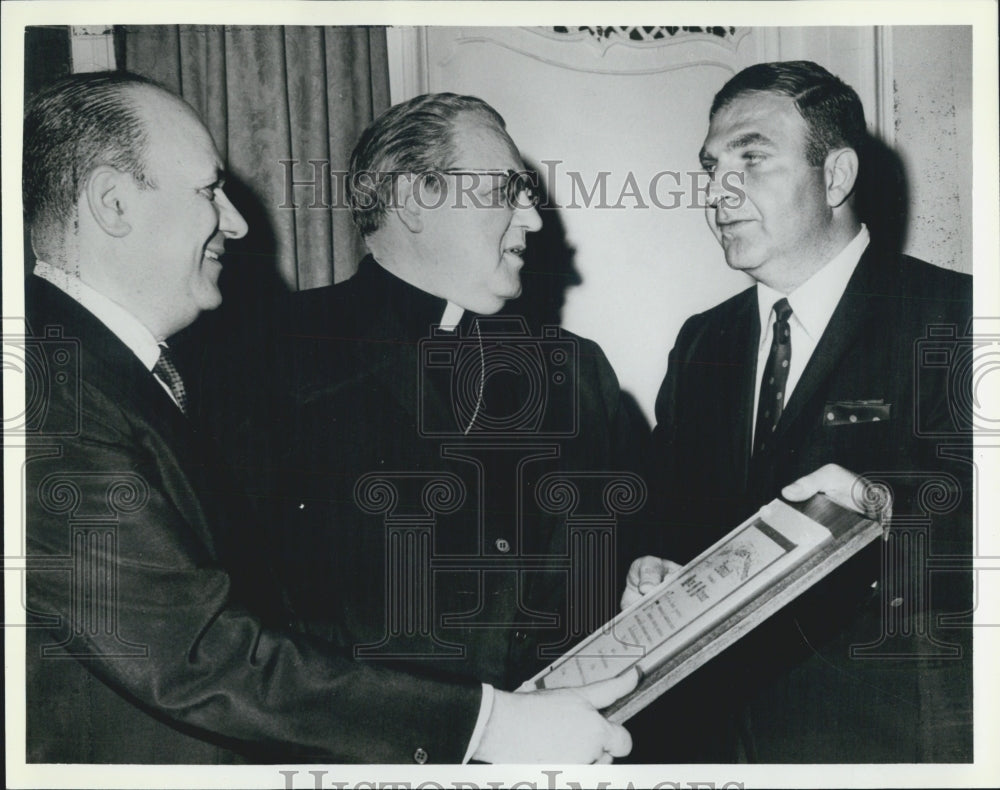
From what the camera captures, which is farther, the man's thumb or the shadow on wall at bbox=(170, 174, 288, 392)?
the shadow on wall at bbox=(170, 174, 288, 392)

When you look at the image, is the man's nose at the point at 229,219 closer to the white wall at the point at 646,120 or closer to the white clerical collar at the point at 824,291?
the white wall at the point at 646,120

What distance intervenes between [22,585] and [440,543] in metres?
1.03

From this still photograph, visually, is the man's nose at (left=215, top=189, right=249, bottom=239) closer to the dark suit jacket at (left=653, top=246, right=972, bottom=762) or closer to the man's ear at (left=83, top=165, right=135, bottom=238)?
the man's ear at (left=83, top=165, right=135, bottom=238)

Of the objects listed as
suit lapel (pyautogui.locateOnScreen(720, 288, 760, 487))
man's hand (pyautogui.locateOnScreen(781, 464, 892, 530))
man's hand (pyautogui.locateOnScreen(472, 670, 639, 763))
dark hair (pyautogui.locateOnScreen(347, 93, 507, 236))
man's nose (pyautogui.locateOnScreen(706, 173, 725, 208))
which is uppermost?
dark hair (pyautogui.locateOnScreen(347, 93, 507, 236))

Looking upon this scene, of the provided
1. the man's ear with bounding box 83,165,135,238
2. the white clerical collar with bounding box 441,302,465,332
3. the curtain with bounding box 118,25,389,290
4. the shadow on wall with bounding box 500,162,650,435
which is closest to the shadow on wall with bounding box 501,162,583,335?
the shadow on wall with bounding box 500,162,650,435

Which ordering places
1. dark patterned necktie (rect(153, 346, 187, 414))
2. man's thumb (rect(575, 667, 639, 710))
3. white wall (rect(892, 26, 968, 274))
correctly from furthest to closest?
white wall (rect(892, 26, 968, 274)) < dark patterned necktie (rect(153, 346, 187, 414)) < man's thumb (rect(575, 667, 639, 710))

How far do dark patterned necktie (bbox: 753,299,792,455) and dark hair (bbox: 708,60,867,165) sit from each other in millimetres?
395

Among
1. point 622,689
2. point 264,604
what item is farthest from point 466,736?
point 264,604

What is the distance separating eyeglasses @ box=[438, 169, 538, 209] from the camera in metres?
2.30

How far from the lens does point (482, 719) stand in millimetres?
2221

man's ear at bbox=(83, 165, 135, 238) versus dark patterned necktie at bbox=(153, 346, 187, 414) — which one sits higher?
man's ear at bbox=(83, 165, 135, 238)

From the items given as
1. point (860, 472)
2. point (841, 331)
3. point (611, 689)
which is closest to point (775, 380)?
point (841, 331)

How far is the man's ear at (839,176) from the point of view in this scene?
2.33 meters

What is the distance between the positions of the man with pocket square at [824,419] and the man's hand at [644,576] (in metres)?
0.03
